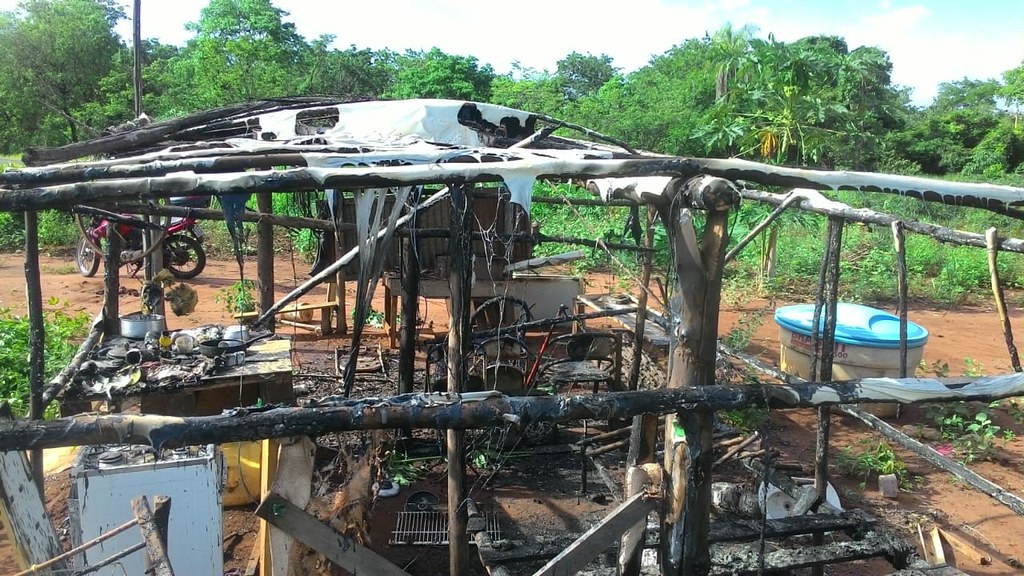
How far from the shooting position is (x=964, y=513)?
551cm

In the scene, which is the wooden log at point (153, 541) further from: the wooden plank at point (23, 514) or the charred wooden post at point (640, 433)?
the charred wooden post at point (640, 433)

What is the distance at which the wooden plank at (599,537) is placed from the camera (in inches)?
96.6

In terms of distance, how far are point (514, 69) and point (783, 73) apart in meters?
14.9

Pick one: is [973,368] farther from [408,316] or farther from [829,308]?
[408,316]

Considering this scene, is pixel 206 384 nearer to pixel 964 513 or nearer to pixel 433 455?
pixel 433 455

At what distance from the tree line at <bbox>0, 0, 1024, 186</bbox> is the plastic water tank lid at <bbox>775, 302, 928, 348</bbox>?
25.0 ft

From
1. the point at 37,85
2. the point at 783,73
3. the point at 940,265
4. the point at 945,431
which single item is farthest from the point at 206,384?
the point at 37,85

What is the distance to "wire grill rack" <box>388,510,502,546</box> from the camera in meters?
4.78

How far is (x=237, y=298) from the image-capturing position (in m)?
10.7

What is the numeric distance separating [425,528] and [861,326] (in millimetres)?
4956

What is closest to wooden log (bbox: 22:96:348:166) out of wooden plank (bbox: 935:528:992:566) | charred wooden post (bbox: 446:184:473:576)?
charred wooden post (bbox: 446:184:473:576)

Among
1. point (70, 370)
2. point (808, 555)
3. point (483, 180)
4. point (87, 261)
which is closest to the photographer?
point (483, 180)

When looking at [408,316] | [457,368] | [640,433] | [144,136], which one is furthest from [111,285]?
[640,433]

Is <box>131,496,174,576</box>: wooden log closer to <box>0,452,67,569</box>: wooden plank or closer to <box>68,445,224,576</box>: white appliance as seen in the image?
<box>0,452,67,569</box>: wooden plank
